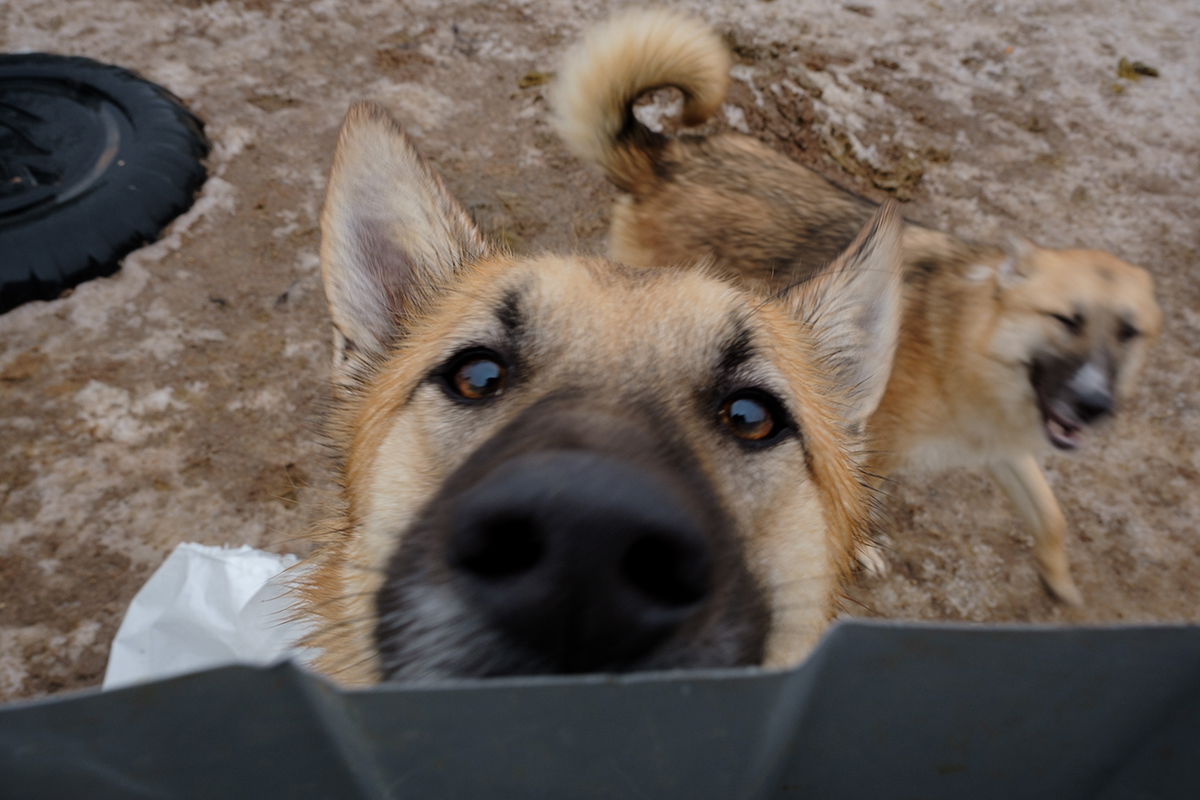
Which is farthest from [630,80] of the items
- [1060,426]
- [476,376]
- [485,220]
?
[1060,426]

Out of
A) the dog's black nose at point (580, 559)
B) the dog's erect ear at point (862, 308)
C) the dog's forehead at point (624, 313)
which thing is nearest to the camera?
the dog's black nose at point (580, 559)

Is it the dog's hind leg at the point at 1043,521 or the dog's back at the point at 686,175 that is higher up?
the dog's back at the point at 686,175

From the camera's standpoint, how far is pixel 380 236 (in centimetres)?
217

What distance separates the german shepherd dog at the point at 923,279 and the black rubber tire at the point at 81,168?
107 inches

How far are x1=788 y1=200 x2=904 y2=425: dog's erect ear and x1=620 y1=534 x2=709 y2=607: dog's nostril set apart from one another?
1.47 metres

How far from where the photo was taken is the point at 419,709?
562 mm

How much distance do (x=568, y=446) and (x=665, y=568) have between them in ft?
0.87

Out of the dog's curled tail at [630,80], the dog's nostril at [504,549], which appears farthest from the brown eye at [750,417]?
Answer: the dog's curled tail at [630,80]

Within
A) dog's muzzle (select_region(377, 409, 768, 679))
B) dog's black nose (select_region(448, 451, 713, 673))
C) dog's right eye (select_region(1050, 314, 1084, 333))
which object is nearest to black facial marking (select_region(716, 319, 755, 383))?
dog's muzzle (select_region(377, 409, 768, 679))

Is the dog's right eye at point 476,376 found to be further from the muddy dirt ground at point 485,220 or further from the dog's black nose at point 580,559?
the muddy dirt ground at point 485,220

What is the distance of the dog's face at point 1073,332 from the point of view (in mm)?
3184

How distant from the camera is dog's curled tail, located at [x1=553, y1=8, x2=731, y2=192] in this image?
3434mm

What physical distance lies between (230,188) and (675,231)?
3256mm

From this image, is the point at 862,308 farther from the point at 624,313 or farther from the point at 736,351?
the point at 624,313
